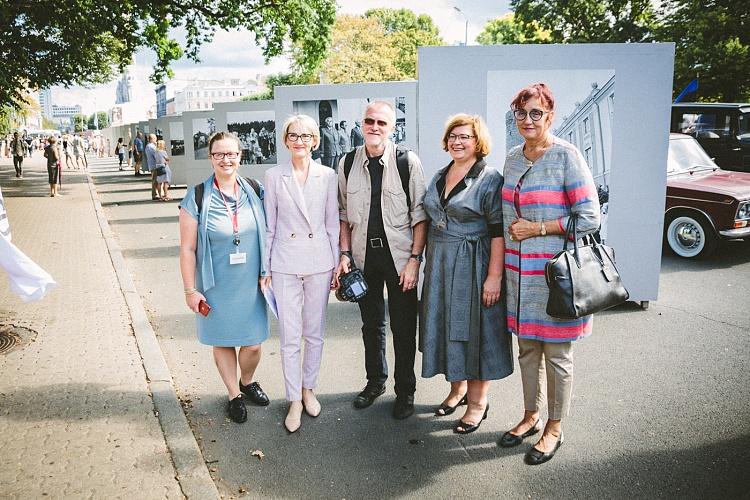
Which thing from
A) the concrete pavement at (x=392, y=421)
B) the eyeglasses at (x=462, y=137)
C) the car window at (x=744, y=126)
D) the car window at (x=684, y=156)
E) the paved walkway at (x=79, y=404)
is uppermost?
the car window at (x=744, y=126)

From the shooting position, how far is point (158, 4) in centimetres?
1584

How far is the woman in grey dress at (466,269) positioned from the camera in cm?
367

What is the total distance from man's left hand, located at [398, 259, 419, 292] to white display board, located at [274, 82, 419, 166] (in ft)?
13.8

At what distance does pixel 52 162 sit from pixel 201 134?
15.2ft

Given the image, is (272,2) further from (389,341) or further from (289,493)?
(289,493)

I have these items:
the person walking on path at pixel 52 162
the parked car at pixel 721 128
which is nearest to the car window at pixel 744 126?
the parked car at pixel 721 128

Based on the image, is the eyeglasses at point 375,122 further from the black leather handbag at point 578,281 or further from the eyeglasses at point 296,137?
the black leather handbag at point 578,281

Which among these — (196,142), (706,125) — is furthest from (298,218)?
(196,142)

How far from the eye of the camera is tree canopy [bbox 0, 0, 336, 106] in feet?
51.8

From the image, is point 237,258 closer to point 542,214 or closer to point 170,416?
point 170,416

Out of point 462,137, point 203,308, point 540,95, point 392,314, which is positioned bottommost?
point 392,314

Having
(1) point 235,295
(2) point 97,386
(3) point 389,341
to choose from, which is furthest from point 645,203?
(2) point 97,386

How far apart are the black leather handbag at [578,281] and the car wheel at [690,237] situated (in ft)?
22.6

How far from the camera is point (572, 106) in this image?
5980 mm
